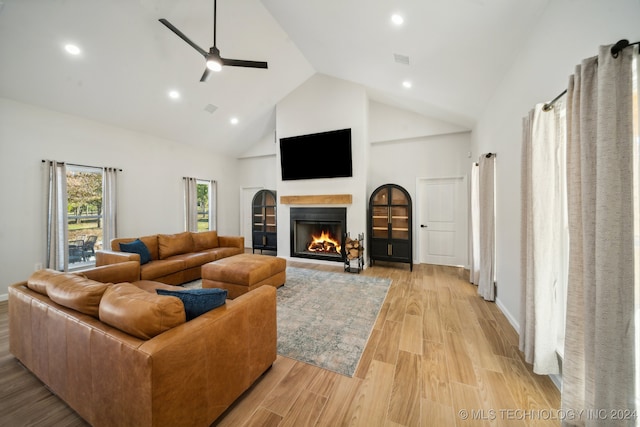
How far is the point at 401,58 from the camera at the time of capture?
312cm

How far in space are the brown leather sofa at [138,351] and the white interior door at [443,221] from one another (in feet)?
14.6

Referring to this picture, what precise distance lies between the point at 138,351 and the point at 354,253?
3.90 m

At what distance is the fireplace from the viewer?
5125mm

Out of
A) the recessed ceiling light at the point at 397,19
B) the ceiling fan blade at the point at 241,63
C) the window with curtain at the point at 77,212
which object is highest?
the recessed ceiling light at the point at 397,19

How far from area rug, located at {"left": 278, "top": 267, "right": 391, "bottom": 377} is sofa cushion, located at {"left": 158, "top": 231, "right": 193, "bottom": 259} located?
202 centimetres

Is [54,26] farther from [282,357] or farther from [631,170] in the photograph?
[631,170]

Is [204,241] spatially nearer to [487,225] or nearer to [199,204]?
[199,204]

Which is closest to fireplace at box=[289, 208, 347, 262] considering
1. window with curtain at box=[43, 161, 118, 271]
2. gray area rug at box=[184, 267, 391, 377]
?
gray area rug at box=[184, 267, 391, 377]

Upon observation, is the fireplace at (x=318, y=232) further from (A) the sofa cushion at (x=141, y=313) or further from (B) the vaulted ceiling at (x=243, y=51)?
(A) the sofa cushion at (x=141, y=313)

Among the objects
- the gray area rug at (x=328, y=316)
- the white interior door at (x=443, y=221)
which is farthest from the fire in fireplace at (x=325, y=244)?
the white interior door at (x=443, y=221)

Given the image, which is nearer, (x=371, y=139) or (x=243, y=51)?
(x=243, y=51)

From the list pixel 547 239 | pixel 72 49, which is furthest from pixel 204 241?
pixel 547 239

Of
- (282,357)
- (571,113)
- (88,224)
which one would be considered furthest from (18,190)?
(571,113)

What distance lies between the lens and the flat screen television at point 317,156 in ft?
16.3
